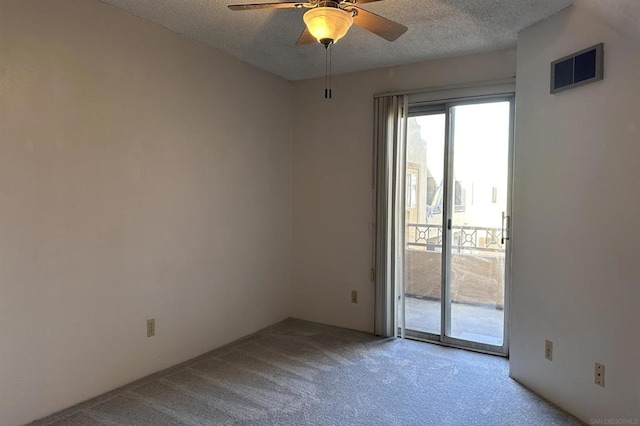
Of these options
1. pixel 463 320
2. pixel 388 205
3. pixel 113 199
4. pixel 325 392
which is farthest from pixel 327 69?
pixel 325 392

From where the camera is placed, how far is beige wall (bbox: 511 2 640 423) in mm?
2154

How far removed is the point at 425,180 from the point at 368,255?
90 centimetres

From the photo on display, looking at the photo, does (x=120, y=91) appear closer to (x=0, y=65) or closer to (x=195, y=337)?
(x=0, y=65)

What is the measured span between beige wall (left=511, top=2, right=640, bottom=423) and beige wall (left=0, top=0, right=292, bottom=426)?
7.65 ft

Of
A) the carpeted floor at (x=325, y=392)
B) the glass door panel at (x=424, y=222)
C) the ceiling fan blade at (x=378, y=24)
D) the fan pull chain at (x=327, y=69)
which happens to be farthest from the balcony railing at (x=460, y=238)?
the ceiling fan blade at (x=378, y=24)

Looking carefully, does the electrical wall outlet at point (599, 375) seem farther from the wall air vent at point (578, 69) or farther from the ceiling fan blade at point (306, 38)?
the ceiling fan blade at point (306, 38)

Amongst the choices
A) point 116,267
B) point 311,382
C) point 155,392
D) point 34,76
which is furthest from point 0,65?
point 311,382

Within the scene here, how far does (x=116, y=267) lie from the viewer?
8.89 ft

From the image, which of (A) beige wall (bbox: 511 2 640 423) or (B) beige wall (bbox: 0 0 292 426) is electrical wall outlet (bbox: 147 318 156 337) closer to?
(B) beige wall (bbox: 0 0 292 426)

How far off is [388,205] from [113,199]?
229cm

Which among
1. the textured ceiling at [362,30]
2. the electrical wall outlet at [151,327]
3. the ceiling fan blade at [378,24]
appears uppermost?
the textured ceiling at [362,30]

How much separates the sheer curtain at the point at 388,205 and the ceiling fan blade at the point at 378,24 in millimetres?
1576

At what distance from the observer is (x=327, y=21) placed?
5.93ft

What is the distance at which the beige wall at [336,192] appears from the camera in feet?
12.9
